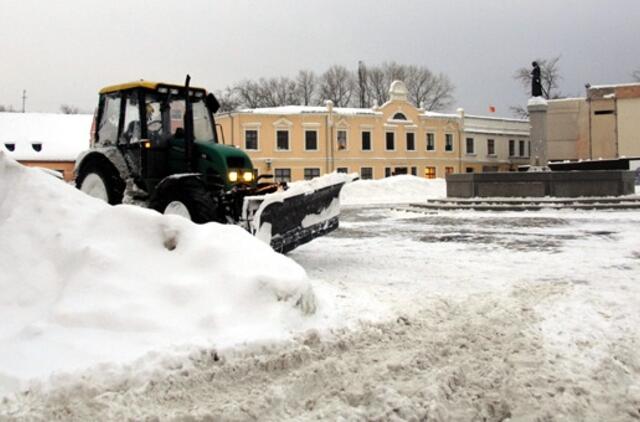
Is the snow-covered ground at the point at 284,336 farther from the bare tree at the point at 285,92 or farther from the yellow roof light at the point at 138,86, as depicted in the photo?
the bare tree at the point at 285,92

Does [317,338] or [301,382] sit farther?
[317,338]

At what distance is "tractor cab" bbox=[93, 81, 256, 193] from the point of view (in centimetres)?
900

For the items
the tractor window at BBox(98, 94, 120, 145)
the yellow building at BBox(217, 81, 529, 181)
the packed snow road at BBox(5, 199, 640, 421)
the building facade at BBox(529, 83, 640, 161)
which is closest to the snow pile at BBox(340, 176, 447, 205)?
the yellow building at BBox(217, 81, 529, 181)

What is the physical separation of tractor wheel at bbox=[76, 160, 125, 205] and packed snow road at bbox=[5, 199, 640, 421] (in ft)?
11.8

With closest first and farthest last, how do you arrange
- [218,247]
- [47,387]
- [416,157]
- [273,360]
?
[47,387]
[273,360]
[218,247]
[416,157]

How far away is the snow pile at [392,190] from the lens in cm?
3572

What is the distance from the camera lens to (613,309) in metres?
5.88

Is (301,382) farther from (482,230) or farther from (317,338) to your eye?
(482,230)

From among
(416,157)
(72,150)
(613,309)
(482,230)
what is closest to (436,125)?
(416,157)

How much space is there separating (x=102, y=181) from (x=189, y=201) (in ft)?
7.01

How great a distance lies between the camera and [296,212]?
8.06 metres

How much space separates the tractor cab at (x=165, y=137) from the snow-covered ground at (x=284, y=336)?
2.52m

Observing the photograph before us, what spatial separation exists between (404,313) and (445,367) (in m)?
1.41

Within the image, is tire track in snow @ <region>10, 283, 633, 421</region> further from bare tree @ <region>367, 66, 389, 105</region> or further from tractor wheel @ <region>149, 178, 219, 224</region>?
bare tree @ <region>367, 66, 389, 105</region>
